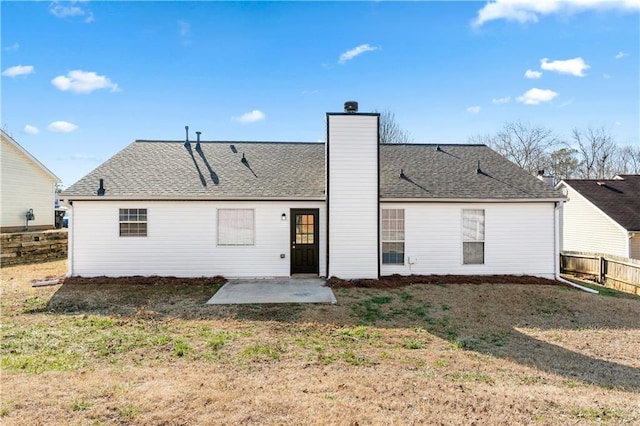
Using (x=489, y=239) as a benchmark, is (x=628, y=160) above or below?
above

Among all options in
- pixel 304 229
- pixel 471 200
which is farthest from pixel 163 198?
pixel 471 200

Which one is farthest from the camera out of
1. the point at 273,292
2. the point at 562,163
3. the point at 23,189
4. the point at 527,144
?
the point at 527,144

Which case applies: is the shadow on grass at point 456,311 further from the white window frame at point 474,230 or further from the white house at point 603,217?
the white house at point 603,217

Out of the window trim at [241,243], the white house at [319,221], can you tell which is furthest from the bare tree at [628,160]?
the window trim at [241,243]

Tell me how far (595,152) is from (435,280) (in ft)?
116

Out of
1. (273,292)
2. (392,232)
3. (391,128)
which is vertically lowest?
(273,292)

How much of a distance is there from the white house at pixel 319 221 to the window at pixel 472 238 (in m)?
0.03

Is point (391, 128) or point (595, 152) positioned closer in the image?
point (391, 128)

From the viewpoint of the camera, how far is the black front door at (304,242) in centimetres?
1044

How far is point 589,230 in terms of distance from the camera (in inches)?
676

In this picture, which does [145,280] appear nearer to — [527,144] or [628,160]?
[527,144]

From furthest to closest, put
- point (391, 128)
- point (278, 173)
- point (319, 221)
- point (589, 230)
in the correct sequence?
point (391, 128) < point (589, 230) < point (278, 173) < point (319, 221)

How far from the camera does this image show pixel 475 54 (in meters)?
13.1

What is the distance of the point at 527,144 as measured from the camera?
32469 mm
